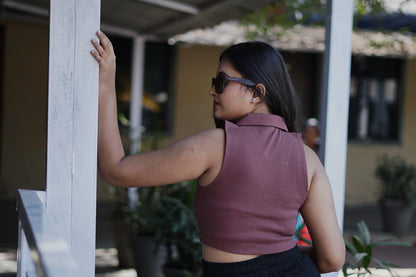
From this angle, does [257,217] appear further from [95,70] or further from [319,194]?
[95,70]

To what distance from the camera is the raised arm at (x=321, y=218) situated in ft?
5.46

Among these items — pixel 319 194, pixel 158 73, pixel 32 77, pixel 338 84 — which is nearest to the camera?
pixel 319 194

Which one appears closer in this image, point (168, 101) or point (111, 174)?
point (111, 174)

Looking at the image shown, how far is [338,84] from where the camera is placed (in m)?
2.54

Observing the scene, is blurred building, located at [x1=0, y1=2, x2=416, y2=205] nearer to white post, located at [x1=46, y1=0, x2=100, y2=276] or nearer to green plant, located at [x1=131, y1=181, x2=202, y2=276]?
green plant, located at [x1=131, y1=181, x2=202, y2=276]

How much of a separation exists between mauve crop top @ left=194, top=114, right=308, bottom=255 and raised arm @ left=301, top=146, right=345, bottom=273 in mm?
74

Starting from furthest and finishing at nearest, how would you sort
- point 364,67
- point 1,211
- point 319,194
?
point 364,67 < point 1,211 < point 319,194

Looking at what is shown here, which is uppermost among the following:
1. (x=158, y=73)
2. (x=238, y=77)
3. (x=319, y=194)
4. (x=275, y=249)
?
(x=158, y=73)

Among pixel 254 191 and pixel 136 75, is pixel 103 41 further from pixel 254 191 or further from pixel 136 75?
pixel 136 75

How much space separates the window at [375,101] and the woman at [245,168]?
9.15 m

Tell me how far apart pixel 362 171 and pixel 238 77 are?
940 cm

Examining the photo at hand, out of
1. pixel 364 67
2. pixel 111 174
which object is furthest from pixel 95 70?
pixel 364 67

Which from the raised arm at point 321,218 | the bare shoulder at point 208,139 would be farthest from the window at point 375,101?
the bare shoulder at point 208,139

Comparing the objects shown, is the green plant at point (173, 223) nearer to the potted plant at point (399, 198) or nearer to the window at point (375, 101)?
the potted plant at point (399, 198)
